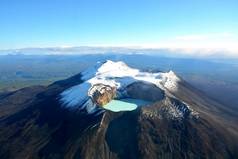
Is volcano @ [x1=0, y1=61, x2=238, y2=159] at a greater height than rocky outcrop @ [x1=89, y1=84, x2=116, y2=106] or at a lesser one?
lesser

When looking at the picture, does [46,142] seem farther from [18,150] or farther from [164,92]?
[164,92]

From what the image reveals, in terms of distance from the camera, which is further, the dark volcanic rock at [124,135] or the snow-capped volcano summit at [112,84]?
the snow-capped volcano summit at [112,84]

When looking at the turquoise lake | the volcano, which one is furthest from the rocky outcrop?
the turquoise lake

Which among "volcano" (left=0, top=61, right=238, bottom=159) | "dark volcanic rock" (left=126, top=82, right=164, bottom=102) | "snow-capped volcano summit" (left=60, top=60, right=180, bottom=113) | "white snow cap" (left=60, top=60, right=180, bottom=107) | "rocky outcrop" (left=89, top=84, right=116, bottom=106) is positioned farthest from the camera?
"white snow cap" (left=60, top=60, right=180, bottom=107)

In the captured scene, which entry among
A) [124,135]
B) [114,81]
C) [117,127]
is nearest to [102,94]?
[114,81]

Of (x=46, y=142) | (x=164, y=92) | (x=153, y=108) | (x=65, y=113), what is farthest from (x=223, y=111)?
(x=46, y=142)

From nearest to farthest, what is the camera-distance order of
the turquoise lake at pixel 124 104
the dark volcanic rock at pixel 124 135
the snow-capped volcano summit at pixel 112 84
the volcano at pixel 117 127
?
the dark volcanic rock at pixel 124 135 < the volcano at pixel 117 127 < the turquoise lake at pixel 124 104 < the snow-capped volcano summit at pixel 112 84

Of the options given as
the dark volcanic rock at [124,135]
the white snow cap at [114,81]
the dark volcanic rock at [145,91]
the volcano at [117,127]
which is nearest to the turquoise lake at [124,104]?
the volcano at [117,127]

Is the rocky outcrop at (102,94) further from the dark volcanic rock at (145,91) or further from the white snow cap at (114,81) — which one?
the dark volcanic rock at (145,91)

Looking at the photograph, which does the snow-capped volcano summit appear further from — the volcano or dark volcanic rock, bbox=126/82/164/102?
dark volcanic rock, bbox=126/82/164/102
